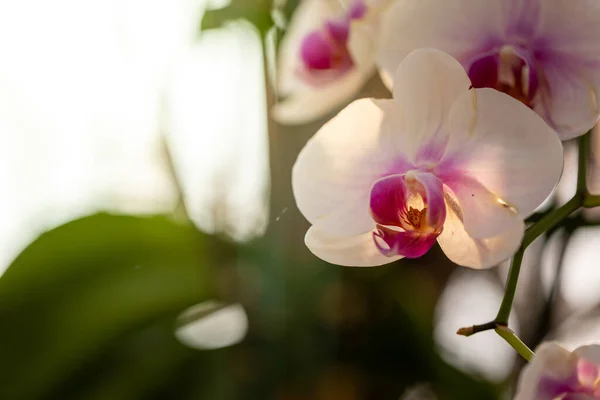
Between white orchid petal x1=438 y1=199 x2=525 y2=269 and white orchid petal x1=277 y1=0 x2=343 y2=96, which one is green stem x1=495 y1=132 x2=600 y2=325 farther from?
white orchid petal x1=277 y1=0 x2=343 y2=96

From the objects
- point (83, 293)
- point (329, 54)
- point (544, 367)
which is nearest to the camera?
point (544, 367)

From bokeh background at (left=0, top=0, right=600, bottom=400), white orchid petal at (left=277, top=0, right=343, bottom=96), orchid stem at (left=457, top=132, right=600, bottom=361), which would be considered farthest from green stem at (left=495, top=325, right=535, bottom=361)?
bokeh background at (left=0, top=0, right=600, bottom=400)

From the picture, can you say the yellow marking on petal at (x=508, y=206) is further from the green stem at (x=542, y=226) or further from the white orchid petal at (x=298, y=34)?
the white orchid petal at (x=298, y=34)

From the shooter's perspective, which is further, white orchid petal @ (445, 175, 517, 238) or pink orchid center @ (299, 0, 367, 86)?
pink orchid center @ (299, 0, 367, 86)

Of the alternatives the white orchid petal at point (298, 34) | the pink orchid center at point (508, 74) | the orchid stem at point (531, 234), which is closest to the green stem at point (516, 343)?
the orchid stem at point (531, 234)

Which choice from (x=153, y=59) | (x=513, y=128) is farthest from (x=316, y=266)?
(x=513, y=128)

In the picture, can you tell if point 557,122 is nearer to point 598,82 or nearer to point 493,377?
point 598,82

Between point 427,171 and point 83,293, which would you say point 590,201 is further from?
point 83,293

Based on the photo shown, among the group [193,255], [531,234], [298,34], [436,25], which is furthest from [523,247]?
[193,255]
